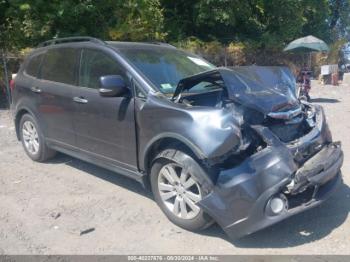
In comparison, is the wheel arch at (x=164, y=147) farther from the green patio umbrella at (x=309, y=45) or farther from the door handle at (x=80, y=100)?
the green patio umbrella at (x=309, y=45)

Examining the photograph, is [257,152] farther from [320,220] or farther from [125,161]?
[125,161]

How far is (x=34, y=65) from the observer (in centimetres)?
667

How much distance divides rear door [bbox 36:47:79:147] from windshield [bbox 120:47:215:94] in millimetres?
950

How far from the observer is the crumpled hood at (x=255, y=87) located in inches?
171

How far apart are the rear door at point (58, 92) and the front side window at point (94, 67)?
165mm

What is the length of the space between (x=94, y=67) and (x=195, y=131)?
1955 mm

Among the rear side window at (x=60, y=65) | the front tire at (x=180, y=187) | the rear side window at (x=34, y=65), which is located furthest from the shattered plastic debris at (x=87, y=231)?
the rear side window at (x=34, y=65)

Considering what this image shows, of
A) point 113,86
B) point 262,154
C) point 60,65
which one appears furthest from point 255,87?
point 60,65

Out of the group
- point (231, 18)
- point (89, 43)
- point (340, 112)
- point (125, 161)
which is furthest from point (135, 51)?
point (231, 18)

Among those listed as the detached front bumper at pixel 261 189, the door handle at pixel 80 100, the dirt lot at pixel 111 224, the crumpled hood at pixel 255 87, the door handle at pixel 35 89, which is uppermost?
the crumpled hood at pixel 255 87

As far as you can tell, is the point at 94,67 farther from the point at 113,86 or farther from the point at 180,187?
the point at 180,187

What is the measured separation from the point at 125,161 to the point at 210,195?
1.34 m

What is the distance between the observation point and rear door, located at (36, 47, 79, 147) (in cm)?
571

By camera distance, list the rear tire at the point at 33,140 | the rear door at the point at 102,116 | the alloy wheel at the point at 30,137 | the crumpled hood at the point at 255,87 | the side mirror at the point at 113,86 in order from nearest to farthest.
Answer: the crumpled hood at the point at 255,87 → the side mirror at the point at 113,86 → the rear door at the point at 102,116 → the rear tire at the point at 33,140 → the alloy wheel at the point at 30,137
